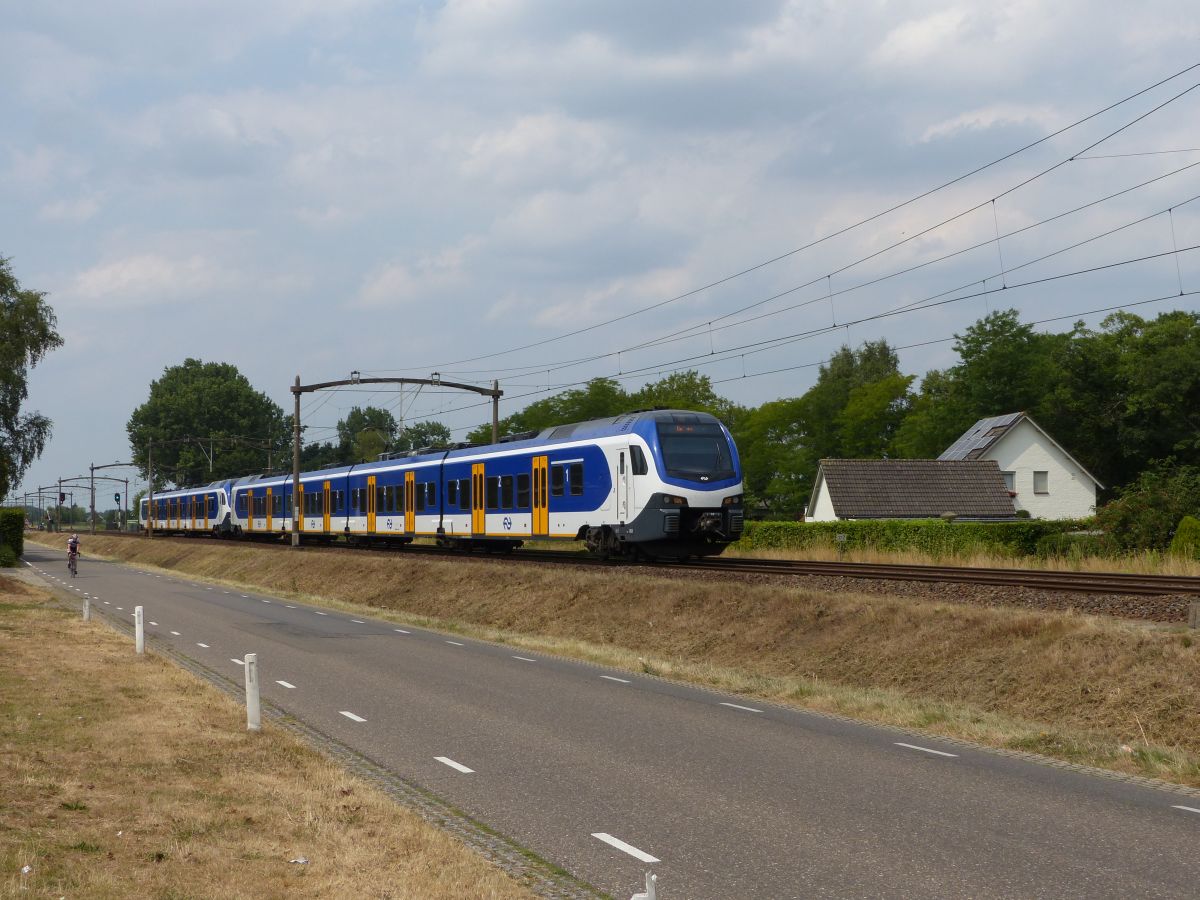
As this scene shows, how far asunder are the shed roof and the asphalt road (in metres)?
37.9

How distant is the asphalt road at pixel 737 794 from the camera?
283 inches

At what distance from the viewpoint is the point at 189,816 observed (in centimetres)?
845

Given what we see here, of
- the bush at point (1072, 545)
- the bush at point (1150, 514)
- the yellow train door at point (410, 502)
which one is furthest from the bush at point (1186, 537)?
the yellow train door at point (410, 502)

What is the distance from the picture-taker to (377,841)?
26.1 ft

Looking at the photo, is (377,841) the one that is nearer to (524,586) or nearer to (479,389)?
(524,586)

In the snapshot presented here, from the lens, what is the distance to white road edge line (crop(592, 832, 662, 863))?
7578 mm

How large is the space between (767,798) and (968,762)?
272 cm

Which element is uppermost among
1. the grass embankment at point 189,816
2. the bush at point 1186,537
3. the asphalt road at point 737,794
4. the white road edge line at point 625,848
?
the bush at point 1186,537

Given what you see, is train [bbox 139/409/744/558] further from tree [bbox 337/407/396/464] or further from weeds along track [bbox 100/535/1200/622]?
tree [bbox 337/407/396/464]

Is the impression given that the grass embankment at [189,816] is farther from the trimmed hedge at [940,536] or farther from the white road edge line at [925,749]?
the trimmed hedge at [940,536]

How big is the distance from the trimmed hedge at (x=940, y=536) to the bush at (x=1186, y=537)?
171 inches

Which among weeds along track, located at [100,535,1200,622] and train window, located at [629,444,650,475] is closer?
weeds along track, located at [100,535,1200,622]

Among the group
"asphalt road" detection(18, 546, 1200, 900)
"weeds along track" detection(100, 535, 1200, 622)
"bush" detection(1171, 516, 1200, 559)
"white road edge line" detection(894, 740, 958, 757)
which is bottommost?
"white road edge line" detection(894, 740, 958, 757)

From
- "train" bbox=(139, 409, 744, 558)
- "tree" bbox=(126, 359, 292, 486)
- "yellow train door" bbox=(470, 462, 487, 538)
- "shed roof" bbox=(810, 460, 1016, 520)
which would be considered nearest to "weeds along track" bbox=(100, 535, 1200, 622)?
"train" bbox=(139, 409, 744, 558)
